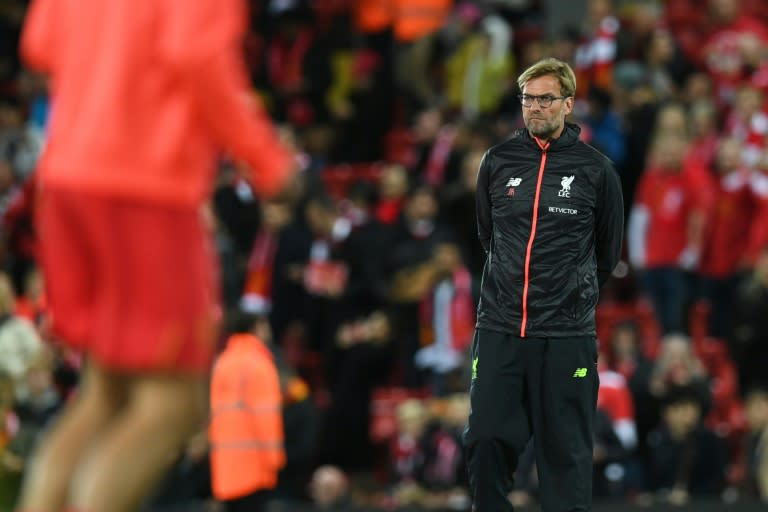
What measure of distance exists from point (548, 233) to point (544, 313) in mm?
359

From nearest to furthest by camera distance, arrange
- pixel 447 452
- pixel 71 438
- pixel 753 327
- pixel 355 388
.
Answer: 1. pixel 71 438
2. pixel 447 452
3. pixel 753 327
4. pixel 355 388

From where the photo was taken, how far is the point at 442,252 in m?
14.5

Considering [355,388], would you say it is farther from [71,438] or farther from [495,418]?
[71,438]

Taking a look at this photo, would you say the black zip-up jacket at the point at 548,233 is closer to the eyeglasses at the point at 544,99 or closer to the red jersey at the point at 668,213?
the eyeglasses at the point at 544,99

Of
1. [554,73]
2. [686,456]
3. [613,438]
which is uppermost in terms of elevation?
[554,73]

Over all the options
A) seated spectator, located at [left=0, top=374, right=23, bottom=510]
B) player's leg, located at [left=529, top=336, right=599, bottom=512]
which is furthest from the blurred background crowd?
player's leg, located at [left=529, top=336, right=599, bottom=512]

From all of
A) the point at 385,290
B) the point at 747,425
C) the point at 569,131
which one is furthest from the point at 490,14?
the point at 569,131

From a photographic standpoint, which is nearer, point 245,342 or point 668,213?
point 245,342

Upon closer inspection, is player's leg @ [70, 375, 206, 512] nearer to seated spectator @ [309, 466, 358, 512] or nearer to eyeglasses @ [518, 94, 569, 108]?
eyeglasses @ [518, 94, 569, 108]

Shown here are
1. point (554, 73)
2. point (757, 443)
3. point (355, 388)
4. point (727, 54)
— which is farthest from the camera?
point (727, 54)

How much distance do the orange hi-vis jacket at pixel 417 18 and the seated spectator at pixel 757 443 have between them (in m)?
5.70

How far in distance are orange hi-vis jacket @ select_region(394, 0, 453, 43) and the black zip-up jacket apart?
10276 millimetres

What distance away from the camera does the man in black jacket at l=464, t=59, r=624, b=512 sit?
729 centimetres

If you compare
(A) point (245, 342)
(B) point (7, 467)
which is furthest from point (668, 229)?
(B) point (7, 467)
